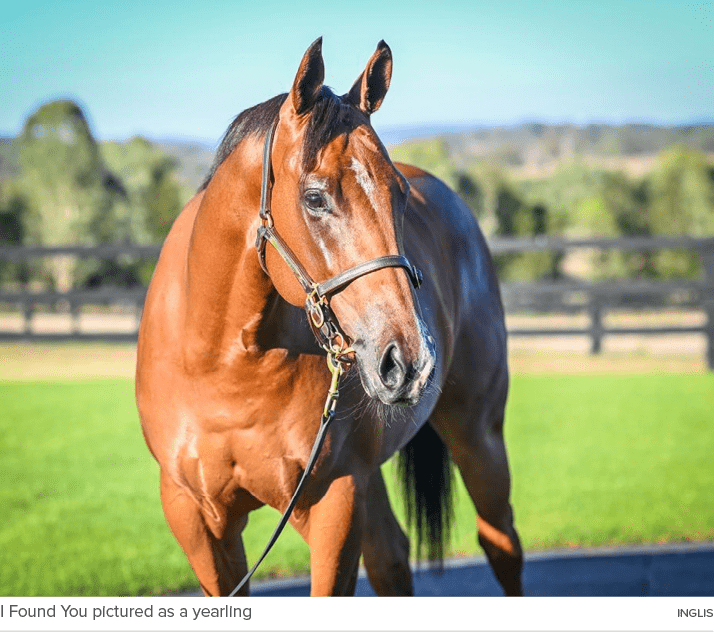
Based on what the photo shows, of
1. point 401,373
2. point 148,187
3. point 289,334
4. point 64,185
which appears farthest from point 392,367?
point 148,187

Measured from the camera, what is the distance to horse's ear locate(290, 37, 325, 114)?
6.63 ft

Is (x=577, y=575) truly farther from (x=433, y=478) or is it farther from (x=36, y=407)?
(x=36, y=407)

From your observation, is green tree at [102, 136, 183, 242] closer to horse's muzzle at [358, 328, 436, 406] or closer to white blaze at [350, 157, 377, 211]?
white blaze at [350, 157, 377, 211]

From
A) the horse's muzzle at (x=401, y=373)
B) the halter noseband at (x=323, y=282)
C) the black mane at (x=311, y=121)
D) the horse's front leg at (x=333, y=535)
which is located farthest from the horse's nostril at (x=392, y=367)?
the horse's front leg at (x=333, y=535)

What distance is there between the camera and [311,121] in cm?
205

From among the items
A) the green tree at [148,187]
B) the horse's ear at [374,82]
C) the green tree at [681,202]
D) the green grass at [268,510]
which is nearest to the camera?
the horse's ear at [374,82]

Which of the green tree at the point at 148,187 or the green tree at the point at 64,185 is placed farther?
the green tree at the point at 148,187

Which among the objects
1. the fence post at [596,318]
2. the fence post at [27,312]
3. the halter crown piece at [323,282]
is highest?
the halter crown piece at [323,282]

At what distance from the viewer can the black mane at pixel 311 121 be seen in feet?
6.65

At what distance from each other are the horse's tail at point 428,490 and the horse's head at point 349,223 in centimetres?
Result: 195

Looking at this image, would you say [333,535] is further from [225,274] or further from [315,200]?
[315,200]

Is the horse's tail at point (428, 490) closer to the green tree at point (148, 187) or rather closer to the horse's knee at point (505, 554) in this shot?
the horse's knee at point (505, 554)
